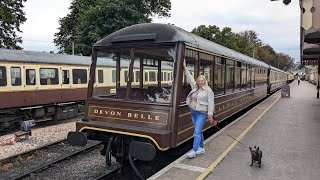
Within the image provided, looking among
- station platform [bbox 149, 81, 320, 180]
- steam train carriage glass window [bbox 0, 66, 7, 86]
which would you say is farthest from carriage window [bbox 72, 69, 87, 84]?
station platform [bbox 149, 81, 320, 180]

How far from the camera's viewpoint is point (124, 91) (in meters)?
6.87

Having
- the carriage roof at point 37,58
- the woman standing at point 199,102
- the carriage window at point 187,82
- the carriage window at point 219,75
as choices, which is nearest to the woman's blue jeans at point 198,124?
the woman standing at point 199,102

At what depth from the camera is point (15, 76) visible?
42.5 feet

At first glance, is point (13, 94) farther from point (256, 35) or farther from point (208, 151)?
point (256, 35)

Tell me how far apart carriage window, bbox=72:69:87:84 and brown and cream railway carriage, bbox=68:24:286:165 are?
9412 mm

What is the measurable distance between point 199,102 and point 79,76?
11389 mm

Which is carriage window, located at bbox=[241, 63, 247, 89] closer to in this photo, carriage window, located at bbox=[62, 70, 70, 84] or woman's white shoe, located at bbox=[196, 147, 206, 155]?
woman's white shoe, located at bbox=[196, 147, 206, 155]

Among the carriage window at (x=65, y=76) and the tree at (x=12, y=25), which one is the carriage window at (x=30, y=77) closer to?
the carriage window at (x=65, y=76)

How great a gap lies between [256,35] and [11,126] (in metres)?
87.8

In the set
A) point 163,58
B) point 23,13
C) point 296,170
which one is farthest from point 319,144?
point 23,13

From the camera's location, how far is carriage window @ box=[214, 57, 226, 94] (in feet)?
29.2

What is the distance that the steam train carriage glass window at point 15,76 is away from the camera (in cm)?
1279

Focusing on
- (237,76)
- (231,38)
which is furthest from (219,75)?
(231,38)

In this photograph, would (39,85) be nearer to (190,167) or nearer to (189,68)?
(189,68)
